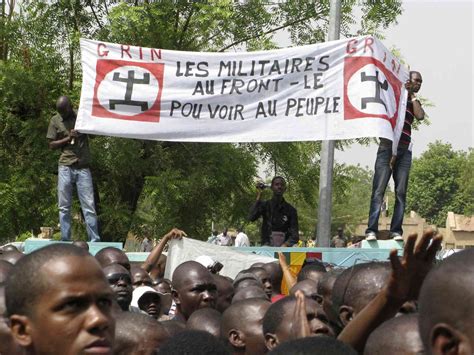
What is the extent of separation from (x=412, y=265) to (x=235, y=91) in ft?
23.9

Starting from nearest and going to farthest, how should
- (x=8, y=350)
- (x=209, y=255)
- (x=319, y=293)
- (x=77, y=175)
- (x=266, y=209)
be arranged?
(x=8, y=350), (x=319, y=293), (x=209, y=255), (x=77, y=175), (x=266, y=209)

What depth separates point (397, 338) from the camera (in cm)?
302

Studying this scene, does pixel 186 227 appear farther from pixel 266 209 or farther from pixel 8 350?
pixel 8 350

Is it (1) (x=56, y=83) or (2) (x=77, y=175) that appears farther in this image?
(1) (x=56, y=83)

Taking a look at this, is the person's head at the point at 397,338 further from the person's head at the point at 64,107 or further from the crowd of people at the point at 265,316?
the person's head at the point at 64,107

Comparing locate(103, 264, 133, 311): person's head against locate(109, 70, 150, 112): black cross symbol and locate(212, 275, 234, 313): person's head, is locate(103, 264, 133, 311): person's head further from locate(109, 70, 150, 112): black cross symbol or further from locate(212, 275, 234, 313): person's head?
locate(109, 70, 150, 112): black cross symbol

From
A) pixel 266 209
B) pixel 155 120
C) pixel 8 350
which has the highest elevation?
pixel 155 120

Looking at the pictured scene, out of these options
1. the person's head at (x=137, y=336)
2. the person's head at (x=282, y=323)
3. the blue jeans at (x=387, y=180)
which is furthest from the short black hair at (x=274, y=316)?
the blue jeans at (x=387, y=180)

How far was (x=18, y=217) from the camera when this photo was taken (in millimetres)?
15867

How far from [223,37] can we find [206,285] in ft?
32.7

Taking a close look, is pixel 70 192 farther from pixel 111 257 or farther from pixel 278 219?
pixel 111 257

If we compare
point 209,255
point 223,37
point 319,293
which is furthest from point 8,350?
point 223,37

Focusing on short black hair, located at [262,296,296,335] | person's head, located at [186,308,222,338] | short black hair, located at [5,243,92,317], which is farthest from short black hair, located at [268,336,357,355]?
person's head, located at [186,308,222,338]

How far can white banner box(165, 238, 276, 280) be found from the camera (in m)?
8.72
